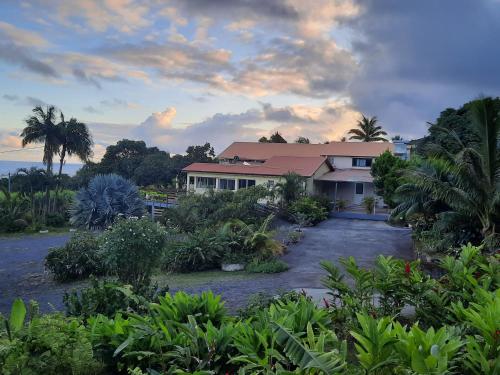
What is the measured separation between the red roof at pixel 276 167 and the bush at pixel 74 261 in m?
18.6

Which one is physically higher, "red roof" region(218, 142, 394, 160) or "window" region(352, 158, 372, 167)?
"red roof" region(218, 142, 394, 160)

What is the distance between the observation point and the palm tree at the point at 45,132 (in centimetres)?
3541

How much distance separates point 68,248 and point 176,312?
36.9 feet

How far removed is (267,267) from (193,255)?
270cm

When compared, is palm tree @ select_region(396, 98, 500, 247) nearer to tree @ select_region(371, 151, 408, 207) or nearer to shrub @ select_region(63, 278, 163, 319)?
shrub @ select_region(63, 278, 163, 319)

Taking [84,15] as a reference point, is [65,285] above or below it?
below

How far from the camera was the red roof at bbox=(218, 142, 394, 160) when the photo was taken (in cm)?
3659

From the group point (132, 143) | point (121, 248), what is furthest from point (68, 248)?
point (132, 143)

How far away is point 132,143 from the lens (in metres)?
50.1

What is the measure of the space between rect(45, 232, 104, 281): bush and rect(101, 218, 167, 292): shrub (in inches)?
113

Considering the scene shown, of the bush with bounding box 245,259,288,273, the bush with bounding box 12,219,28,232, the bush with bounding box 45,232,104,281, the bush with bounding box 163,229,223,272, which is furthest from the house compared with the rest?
the bush with bounding box 45,232,104,281

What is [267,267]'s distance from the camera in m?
14.5

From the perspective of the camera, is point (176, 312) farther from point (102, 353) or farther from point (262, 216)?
point (262, 216)

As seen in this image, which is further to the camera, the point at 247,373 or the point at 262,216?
the point at 262,216
